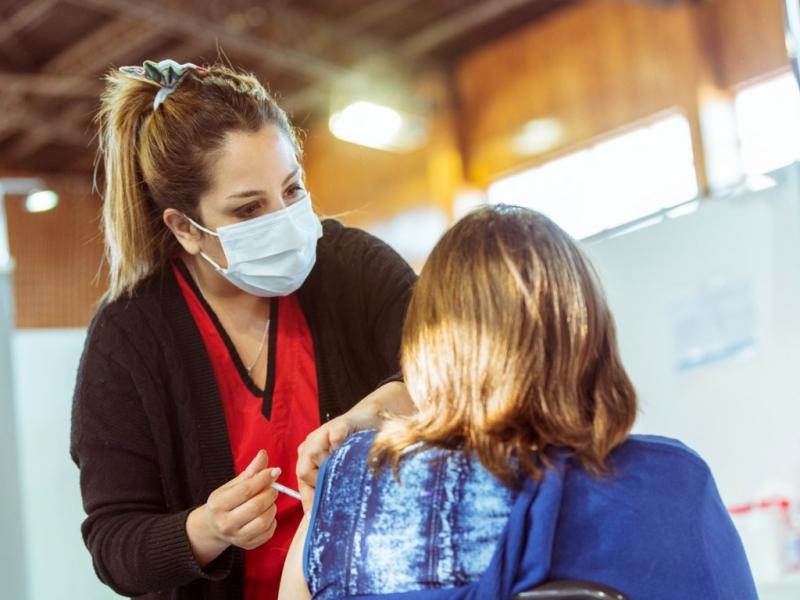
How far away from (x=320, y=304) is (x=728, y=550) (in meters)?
0.73

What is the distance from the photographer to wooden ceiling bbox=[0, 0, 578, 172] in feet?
20.5

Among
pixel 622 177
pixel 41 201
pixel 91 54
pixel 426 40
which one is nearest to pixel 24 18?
pixel 91 54

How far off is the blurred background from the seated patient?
802 millimetres

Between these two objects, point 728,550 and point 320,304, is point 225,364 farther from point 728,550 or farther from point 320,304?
point 728,550

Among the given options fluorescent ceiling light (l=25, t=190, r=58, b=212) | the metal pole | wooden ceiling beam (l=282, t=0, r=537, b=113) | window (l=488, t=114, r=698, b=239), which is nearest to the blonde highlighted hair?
the metal pole

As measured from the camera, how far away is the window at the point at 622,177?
5.99 m

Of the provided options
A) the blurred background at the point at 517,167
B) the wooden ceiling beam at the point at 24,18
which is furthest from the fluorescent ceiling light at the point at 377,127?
the wooden ceiling beam at the point at 24,18

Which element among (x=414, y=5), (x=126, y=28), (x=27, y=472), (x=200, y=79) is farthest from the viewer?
(x=414, y=5)

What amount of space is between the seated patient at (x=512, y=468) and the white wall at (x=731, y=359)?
142cm

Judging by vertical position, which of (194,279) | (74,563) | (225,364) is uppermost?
(194,279)

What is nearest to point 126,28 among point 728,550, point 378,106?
point 378,106

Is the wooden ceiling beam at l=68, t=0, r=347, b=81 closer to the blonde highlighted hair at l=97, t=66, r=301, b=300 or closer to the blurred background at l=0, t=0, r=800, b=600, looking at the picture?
the blurred background at l=0, t=0, r=800, b=600

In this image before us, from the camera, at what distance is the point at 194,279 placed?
1.56 meters

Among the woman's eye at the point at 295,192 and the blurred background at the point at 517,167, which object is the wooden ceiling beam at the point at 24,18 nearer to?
the blurred background at the point at 517,167
